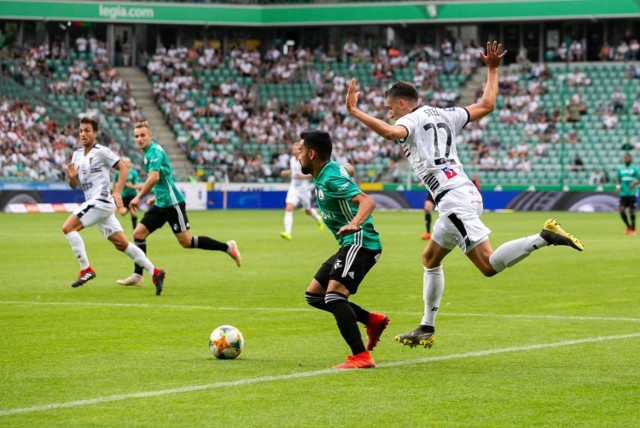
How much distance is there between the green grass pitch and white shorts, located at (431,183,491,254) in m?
1.04

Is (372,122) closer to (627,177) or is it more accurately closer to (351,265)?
(351,265)

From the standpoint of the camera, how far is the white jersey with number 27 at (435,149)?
1072 centimetres

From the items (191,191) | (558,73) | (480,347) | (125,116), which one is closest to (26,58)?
(125,116)

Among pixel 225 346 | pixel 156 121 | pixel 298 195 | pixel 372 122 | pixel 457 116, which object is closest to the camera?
pixel 372 122

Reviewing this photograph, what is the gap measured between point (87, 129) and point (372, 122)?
852 centimetres

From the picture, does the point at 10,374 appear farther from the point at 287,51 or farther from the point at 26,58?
the point at 287,51

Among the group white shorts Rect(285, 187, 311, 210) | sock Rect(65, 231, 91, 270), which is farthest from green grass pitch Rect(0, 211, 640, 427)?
white shorts Rect(285, 187, 311, 210)

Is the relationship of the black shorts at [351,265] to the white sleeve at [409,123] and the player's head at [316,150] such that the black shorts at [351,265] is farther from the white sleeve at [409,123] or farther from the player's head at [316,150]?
the white sleeve at [409,123]

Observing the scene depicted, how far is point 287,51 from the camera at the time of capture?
67.8 metres

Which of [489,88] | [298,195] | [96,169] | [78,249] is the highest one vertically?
[489,88]

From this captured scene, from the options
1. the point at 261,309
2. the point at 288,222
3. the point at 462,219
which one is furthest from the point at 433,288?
the point at 288,222

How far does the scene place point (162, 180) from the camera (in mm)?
17781

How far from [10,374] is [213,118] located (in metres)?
51.6

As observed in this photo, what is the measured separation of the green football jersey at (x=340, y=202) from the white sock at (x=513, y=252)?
109 centimetres
